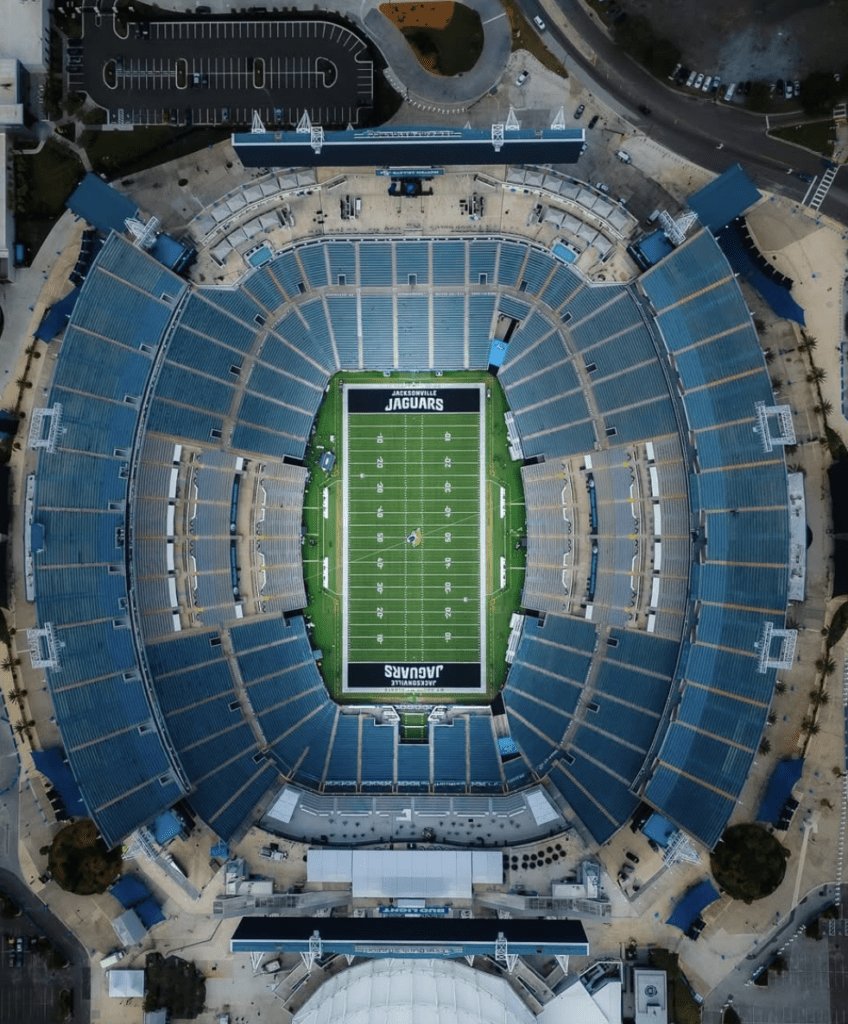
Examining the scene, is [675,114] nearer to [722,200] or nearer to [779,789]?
[722,200]

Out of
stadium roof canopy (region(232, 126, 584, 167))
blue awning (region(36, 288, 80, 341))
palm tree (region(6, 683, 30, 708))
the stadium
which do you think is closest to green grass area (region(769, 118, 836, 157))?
the stadium

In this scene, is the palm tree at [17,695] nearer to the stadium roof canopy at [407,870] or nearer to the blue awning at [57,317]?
the stadium roof canopy at [407,870]

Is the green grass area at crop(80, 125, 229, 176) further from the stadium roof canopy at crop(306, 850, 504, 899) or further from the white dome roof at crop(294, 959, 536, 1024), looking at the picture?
the white dome roof at crop(294, 959, 536, 1024)

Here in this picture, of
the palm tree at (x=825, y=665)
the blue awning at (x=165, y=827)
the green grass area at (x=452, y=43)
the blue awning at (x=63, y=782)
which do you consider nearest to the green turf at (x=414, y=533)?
the blue awning at (x=165, y=827)

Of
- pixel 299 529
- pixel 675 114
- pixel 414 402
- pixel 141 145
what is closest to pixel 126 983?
pixel 299 529

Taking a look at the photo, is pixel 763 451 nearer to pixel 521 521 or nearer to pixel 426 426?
pixel 521 521
